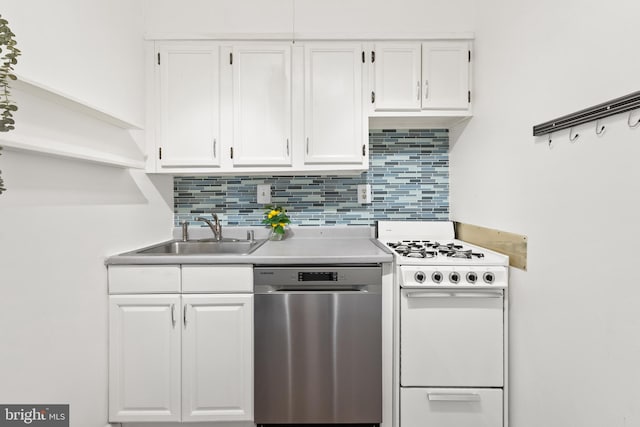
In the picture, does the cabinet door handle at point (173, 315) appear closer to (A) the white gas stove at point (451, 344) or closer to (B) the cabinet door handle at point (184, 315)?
(B) the cabinet door handle at point (184, 315)

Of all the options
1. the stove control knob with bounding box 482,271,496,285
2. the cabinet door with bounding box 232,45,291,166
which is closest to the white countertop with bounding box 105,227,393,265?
the stove control knob with bounding box 482,271,496,285

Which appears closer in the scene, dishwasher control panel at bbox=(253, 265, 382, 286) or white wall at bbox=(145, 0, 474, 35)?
dishwasher control panel at bbox=(253, 265, 382, 286)

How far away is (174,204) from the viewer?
2447mm

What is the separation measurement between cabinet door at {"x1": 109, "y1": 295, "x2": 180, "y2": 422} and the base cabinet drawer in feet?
3.83

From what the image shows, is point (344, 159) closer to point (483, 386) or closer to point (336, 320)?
point (336, 320)

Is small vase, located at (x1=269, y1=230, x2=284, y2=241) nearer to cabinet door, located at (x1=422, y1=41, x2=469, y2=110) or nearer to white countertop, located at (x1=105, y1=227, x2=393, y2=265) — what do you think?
white countertop, located at (x1=105, y1=227, x2=393, y2=265)

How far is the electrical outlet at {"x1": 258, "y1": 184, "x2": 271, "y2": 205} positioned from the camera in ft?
7.95

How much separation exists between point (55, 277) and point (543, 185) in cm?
202

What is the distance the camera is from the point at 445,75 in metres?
2.10

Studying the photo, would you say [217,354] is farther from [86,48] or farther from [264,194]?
[86,48]

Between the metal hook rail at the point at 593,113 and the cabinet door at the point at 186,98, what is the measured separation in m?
1.70

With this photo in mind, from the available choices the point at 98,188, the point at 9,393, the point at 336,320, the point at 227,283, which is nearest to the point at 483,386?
the point at 336,320

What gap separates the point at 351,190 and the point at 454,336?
3.87ft

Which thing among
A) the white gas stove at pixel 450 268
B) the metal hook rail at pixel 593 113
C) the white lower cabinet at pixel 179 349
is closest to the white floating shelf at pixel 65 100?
the white lower cabinet at pixel 179 349
